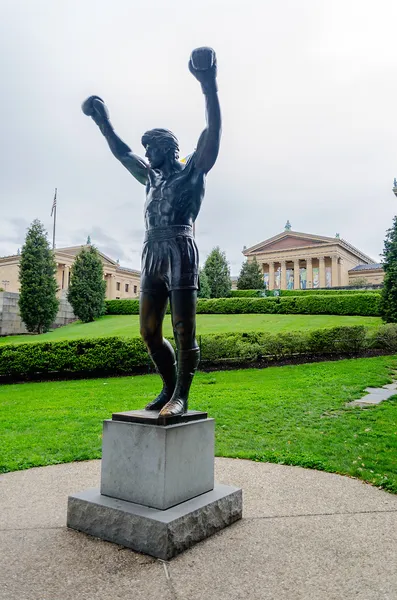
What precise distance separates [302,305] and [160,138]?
1069 inches

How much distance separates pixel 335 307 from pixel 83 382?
20.2 metres

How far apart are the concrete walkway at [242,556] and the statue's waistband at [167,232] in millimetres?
2504

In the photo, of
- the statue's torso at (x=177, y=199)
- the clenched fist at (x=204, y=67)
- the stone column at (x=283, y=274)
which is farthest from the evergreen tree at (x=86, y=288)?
the stone column at (x=283, y=274)

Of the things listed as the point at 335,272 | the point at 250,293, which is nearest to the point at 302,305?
the point at 250,293

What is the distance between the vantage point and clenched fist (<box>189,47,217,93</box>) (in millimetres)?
3467

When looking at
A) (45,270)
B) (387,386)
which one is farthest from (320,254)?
(387,386)

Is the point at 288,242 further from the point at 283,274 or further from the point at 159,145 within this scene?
the point at 159,145

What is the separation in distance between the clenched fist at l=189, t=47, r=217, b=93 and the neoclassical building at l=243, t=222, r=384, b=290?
72.5 m

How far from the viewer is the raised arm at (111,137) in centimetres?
438

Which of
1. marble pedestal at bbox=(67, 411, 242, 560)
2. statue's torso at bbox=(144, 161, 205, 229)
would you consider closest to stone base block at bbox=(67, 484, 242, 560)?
marble pedestal at bbox=(67, 411, 242, 560)

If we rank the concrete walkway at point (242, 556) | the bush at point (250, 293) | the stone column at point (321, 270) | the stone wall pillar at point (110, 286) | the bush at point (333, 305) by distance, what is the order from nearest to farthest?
the concrete walkway at point (242, 556)
the bush at point (333, 305)
the bush at point (250, 293)
the stone wall pillar at point (110, 286)
the stone column at point (321, 270)

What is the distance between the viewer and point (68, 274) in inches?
2441

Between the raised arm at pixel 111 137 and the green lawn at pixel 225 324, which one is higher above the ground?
the raised arm at pixel 111 137

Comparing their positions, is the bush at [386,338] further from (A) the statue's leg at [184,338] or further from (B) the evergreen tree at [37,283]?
(B) the evergreen tree at [37,283]
